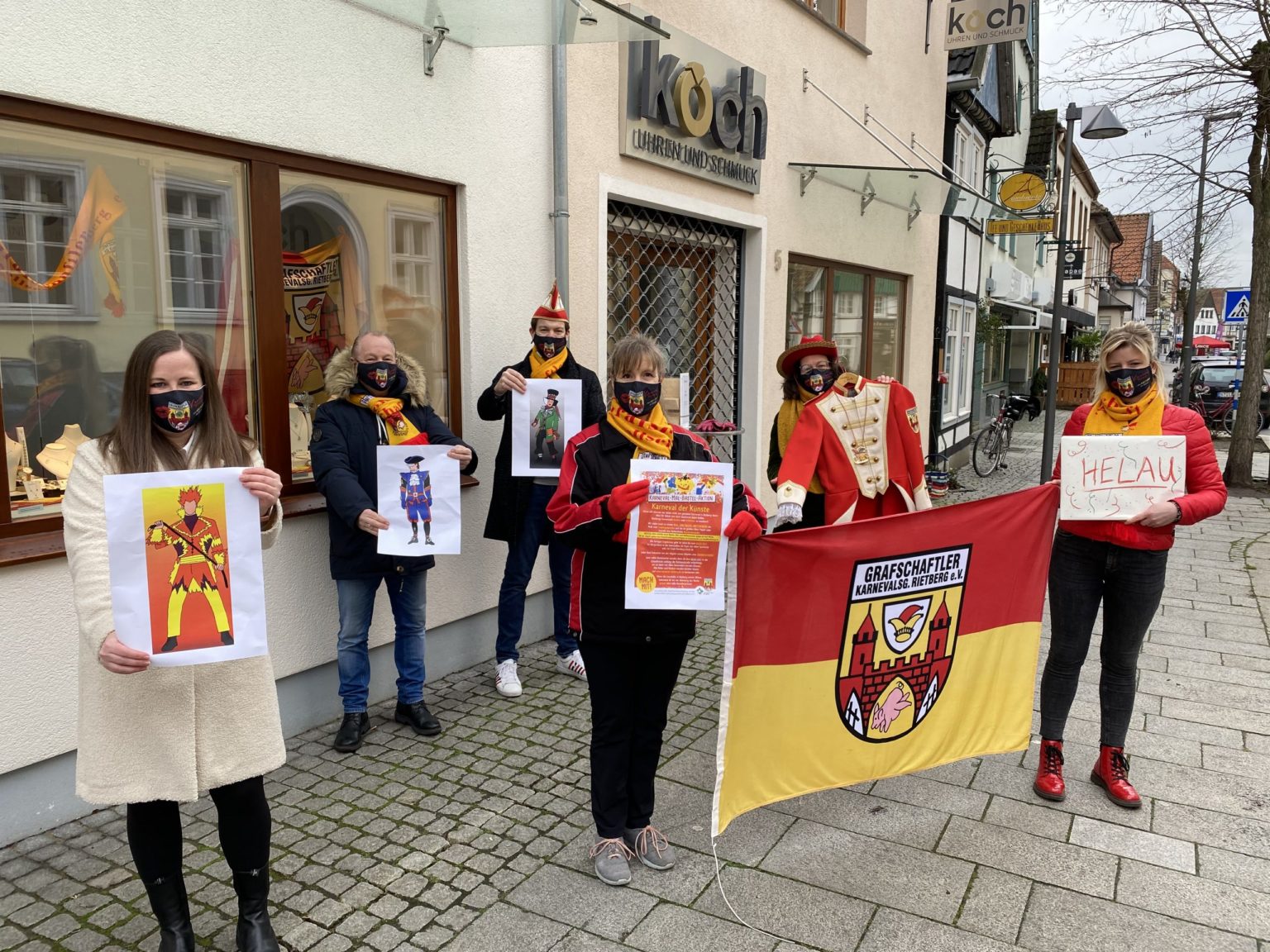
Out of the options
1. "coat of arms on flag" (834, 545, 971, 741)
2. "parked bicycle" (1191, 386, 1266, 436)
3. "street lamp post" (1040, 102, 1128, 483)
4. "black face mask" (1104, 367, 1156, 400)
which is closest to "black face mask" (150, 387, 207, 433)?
"coat of arms on flag" (834, 545, 971, 741)

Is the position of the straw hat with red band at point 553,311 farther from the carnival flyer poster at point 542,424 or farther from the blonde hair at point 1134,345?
the blonde hair at point 1134,345

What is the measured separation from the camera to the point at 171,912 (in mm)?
2742

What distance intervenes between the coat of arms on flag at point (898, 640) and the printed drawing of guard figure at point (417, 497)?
1.97 meters

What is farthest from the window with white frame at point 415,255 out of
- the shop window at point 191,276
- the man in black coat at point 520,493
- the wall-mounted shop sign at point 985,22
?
the wall-mounted shop sign at point 985,22

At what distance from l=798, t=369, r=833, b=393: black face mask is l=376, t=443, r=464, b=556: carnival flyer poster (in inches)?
66.0

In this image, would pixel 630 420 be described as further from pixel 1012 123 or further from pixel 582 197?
pixel 1012 123

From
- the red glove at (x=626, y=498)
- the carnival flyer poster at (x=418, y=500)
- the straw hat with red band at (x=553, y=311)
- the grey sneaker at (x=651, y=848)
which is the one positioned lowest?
the grey sneaker at (x=651, y=848)

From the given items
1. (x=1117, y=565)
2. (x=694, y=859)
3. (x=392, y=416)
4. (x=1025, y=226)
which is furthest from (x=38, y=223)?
(x=1025, y=226)

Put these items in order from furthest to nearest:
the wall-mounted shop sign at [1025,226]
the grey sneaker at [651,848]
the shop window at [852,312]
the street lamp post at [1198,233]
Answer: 1. the street lamp post at [1198,233]
2. the wall-mounted shop sign at [1025,226]
3. the shop window at [852,312]
4. the grey sneaker at [651,848]

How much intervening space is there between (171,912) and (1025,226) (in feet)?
38.0

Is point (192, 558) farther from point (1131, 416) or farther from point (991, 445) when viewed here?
point (991, 445)

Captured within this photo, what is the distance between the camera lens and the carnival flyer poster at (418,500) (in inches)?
167

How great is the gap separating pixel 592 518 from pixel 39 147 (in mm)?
2611

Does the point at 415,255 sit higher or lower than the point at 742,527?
higher
